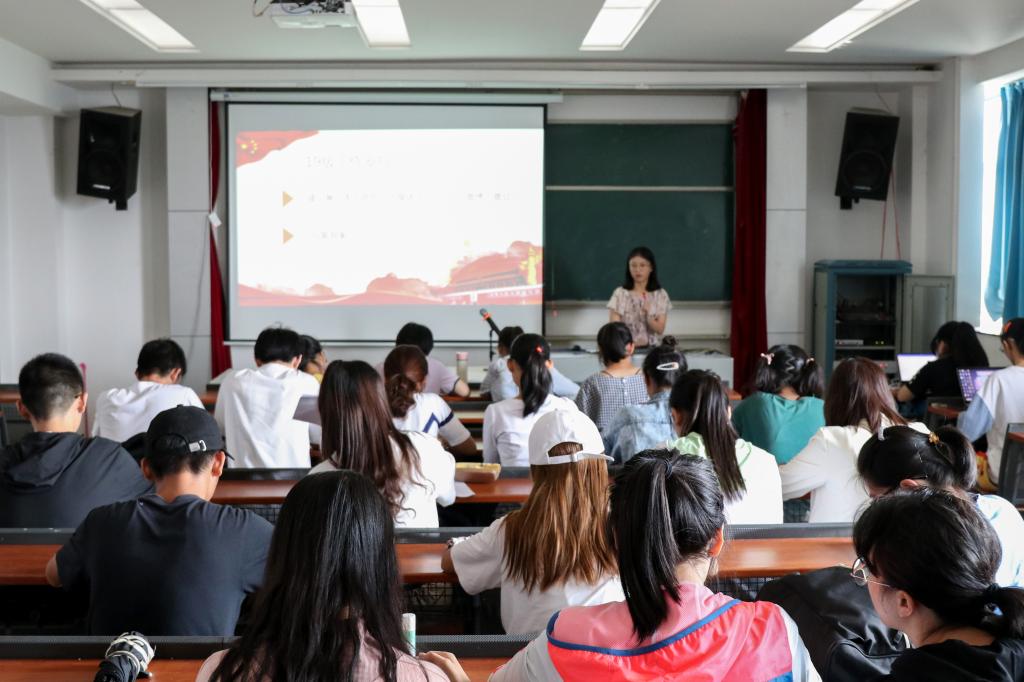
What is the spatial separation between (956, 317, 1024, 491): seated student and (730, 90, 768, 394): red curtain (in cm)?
324

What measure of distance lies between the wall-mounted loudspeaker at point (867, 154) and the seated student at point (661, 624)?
23.9 ft

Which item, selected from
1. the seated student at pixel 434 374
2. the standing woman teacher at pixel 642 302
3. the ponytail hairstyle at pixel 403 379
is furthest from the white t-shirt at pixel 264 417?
the standing woman teacher at pixel 642 302

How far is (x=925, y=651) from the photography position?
135cm

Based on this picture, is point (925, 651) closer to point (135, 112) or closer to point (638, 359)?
point (638, 359)

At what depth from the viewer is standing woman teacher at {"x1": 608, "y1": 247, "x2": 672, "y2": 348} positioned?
7762 millimetres

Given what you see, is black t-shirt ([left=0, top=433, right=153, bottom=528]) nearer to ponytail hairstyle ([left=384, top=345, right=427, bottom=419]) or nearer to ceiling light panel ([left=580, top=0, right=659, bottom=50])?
ponytail hairstyle ([left=384, top=345, right=427, bottom=419])

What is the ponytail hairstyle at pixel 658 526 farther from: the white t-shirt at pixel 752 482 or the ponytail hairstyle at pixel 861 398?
the ponytail hairstyle at pixel 861 398

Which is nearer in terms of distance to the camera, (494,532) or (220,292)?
(494,532)

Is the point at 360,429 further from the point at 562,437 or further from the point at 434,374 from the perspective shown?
the point at 434,374

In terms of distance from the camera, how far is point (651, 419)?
392 centimetres

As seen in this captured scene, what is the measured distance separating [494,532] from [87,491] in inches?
48.8

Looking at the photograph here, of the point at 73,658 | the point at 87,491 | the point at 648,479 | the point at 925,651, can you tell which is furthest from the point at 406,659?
the point at 87,491

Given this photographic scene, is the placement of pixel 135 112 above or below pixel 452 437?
above

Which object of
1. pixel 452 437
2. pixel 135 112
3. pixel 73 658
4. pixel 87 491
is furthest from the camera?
pixel 135 112
